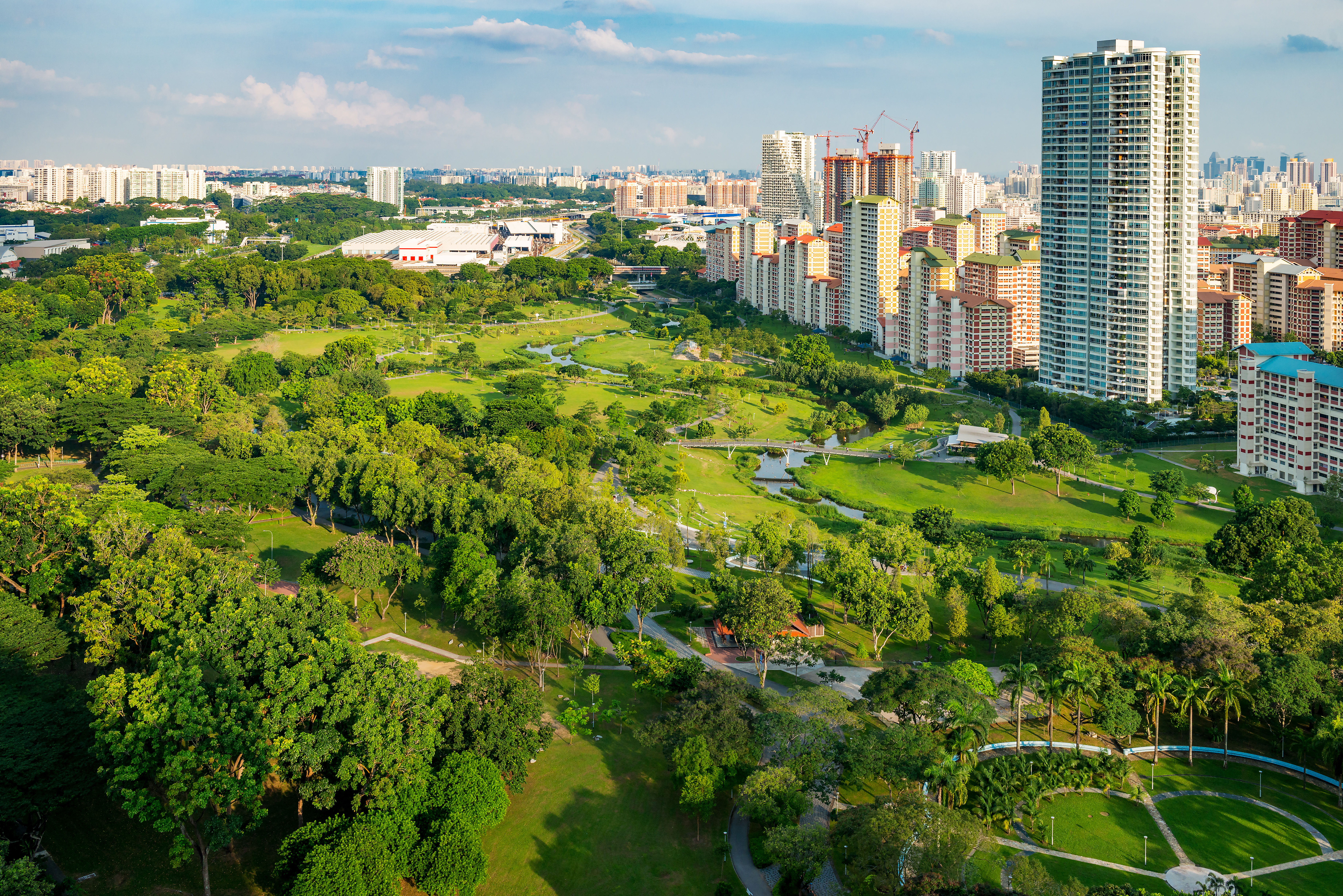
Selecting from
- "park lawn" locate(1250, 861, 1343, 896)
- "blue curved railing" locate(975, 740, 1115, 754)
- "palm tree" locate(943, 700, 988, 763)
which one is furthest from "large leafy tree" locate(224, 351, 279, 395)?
"park lawn" locate(1250, 861, 1343, 896)

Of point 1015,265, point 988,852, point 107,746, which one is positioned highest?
point 1015,265

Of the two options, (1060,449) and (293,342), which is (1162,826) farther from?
(293,342)

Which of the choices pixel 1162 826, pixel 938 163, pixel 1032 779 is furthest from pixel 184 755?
pixel 938 163

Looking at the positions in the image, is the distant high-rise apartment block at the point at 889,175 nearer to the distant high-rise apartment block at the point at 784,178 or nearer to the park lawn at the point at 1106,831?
the distant high-rise apartment block at the point at 784,178

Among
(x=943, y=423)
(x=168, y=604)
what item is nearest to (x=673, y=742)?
(x=168, y=604)

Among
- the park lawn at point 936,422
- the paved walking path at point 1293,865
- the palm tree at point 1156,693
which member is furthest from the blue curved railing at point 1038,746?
the park lawn at point 936,422

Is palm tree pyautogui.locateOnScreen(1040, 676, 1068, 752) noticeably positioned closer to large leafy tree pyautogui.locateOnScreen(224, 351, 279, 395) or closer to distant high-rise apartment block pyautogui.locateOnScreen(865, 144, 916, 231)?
large leafy tree pyautogui.locateOnScreen(224, 351, 279, 395)

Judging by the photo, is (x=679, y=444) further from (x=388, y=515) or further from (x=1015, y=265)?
(x=1015, y=265)
